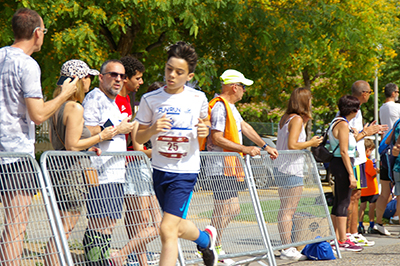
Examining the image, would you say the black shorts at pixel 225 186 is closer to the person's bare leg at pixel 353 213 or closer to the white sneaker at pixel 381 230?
the person's bare leg at pixel 353 213

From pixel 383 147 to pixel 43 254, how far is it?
6.38 metres

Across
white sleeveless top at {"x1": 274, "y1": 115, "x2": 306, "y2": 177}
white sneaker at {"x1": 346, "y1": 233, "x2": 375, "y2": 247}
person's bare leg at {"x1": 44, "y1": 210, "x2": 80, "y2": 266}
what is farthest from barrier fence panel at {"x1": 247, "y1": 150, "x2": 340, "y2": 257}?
person's bare leg at {"x1": 44, "y1": 210, "x2": 80, "y2": 266}

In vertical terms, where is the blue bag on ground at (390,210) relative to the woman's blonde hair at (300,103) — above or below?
below

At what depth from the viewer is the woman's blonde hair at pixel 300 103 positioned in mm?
6586

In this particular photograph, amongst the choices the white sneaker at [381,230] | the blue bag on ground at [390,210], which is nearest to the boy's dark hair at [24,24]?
the white sneaker at [381,230]

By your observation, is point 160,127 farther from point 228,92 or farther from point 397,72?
point 397,72

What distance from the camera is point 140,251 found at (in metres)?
4.36

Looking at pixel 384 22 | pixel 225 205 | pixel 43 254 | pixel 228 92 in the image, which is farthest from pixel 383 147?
pixel 384 22

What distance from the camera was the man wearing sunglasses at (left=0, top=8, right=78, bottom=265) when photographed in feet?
11.7

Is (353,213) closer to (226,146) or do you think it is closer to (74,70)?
(226,146)

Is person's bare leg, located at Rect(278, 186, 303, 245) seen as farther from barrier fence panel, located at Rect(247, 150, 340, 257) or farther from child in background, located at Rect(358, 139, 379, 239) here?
child in background, located at Rect(358, 139, 379, 239)

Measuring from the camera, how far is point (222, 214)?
→ 5.14 m

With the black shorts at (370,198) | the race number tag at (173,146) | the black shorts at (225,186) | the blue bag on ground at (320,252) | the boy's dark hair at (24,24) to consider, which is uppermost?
the boy's dark hair at (24,24)

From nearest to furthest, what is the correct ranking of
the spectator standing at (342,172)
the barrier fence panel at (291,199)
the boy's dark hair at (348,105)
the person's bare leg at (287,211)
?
the barrier fence panel at (291,199), the person's bare leg at (287,211), the spectator standing at (342,172), the boy's dark hair at (348,105)
